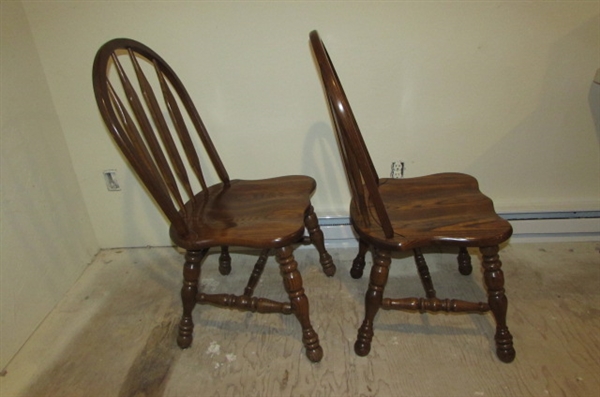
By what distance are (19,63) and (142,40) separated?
409 mm

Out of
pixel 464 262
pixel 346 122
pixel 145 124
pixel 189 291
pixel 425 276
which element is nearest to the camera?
pixel 346 122

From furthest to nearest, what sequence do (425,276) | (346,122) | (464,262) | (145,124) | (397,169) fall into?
1. (397,169)
2. (464,262)
3. (425,276)
4. (145,124)
5. (346,122)

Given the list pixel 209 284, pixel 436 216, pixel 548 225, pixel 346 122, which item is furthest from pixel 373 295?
pixel 548 225

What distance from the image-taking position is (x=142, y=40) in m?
1.27

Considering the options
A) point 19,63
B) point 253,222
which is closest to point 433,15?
point 253,222

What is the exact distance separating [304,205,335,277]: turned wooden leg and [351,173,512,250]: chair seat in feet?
0.73

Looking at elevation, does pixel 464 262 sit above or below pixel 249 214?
below

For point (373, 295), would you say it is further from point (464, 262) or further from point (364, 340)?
point (464, 262)

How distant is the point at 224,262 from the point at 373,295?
67 cm

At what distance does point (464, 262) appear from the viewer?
1330 mm

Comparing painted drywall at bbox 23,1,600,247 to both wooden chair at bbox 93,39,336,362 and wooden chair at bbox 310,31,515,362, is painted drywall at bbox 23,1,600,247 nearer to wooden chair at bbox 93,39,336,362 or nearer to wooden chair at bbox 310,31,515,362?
wooden chair at bbox 93,39,336,362

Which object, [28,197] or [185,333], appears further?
[28,197]

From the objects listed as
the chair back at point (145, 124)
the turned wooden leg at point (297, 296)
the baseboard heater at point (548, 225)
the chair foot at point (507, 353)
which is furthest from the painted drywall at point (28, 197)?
the chair foot at point (507, 353)

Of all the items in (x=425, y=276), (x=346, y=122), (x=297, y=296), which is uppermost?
(x=346, y=122)
